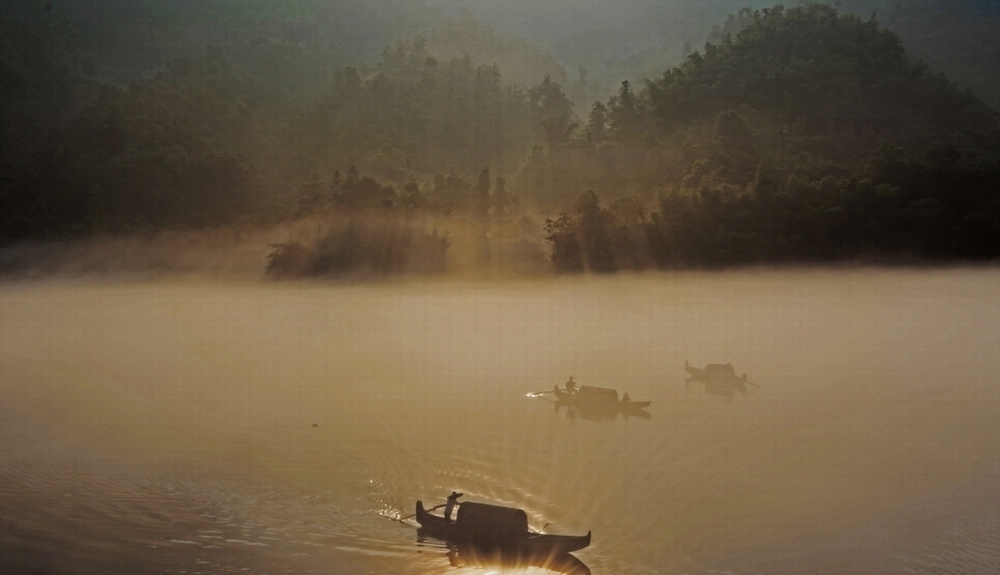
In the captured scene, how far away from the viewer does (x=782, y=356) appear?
2308cm

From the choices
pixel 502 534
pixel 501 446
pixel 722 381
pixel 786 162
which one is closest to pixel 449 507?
pixel 502 534

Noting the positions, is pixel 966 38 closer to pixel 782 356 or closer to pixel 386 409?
pixel 782 356

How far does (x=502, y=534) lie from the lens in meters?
9.34

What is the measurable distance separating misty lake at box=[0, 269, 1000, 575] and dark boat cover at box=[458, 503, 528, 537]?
0.41 meters

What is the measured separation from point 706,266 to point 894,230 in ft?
25.9

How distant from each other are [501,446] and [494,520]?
4.45 metres

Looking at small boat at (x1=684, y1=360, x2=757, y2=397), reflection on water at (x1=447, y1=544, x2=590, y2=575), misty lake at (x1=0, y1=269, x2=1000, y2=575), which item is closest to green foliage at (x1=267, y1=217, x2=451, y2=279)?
misty lake at (x1=0, y1=269, x2=1000, y2=575)

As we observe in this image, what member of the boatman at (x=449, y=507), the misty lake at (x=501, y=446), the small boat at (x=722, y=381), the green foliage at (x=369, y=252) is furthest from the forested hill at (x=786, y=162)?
the boatman at (x=449, y=507)

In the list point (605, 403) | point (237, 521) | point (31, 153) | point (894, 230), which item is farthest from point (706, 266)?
point (31, 153)

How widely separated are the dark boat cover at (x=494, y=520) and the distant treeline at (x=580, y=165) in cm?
3122

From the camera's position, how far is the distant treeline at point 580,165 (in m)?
39.5

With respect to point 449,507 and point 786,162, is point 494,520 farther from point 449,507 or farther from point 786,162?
point 786,162

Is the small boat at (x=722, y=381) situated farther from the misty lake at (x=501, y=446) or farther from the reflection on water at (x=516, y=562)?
the reflection on water at (x=516, y=562)

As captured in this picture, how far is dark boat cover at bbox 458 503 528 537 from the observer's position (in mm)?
9344
